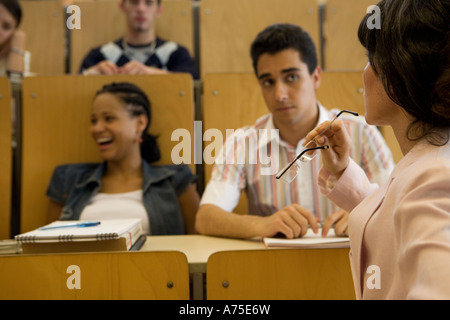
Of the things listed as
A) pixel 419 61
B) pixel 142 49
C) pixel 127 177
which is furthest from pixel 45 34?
pixel 419 61

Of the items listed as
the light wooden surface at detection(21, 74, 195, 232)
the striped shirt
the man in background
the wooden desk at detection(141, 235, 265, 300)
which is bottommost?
the wooden desk at detection(141, 235, 265, 300)

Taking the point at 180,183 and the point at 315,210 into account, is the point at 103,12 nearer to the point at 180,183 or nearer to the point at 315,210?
the point at 180,183

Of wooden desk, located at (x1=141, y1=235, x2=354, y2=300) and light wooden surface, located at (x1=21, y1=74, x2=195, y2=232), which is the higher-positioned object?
light wooden surface, located at (x1=21, y1=74, x2=195, y2=232)

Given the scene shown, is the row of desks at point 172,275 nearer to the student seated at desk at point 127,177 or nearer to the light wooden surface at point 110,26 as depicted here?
the student seated at desk at point 127,177

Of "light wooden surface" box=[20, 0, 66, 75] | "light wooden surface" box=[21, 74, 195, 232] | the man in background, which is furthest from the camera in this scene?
"light wooden surface" box=[20, 0, 66, 75]

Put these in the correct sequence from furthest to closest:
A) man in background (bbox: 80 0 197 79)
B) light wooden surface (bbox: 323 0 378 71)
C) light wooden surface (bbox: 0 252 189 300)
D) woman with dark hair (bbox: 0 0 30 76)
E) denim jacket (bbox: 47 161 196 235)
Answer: light wooden surface (bbox: 323 0 378 71) < man in background (bbox: 80 0 197 79) < woman with dark hair (bbox: 0 0 30 76) < denim jacket (bbox: 47 161 196 235) < light wooden surface (bbox: 0 252 189 300)

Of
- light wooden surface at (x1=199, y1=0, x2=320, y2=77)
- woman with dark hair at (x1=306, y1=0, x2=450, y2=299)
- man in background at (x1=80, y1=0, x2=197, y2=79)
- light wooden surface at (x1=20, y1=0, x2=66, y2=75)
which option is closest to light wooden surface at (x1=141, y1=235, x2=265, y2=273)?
woman with dark hair at (x1=306, y1=0, x2=450, y2=299)

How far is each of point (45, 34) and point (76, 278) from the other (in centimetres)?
189

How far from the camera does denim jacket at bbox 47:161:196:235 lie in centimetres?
139

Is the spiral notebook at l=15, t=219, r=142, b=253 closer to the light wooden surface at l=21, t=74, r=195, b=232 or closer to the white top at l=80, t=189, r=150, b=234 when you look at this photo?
the white top at l=80, t=189, r=150, b=234

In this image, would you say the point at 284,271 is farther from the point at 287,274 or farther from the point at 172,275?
the point at 172,275

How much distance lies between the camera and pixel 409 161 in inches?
21.2

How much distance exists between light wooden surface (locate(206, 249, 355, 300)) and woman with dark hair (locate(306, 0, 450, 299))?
208 millimetres

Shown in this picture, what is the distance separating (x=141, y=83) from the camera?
1537 millimetres
